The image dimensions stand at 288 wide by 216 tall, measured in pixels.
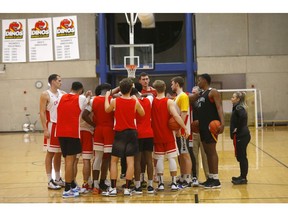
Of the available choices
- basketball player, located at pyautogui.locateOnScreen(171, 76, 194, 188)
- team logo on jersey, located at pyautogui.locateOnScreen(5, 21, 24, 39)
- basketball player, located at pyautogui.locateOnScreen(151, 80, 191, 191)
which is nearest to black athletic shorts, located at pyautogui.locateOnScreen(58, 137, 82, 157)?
basketball player, located at pyautogui.locateOnScreen(151, 80, 191, 191)

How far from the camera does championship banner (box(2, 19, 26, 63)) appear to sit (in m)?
21.8

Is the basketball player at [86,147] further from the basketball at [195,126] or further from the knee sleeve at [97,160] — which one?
the basketball at [195,126]

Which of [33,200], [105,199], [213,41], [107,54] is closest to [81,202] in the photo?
[105,199]

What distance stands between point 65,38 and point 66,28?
0.54 metres

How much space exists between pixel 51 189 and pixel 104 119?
4.61 ft

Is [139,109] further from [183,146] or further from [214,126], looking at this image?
[214,126]

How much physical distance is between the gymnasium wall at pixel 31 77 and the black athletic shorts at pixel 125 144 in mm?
16584

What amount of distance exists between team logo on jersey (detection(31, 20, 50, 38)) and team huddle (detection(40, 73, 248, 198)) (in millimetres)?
15973

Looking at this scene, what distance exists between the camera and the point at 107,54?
20156 millimetres

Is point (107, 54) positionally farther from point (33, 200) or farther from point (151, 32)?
point (33, 200)

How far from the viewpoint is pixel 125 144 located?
18.2 feet

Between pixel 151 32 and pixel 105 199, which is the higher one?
pixel 151 32

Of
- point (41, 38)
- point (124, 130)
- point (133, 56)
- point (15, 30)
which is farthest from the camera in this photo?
point (15, 30)

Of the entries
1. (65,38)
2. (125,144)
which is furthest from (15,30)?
(125,144)
